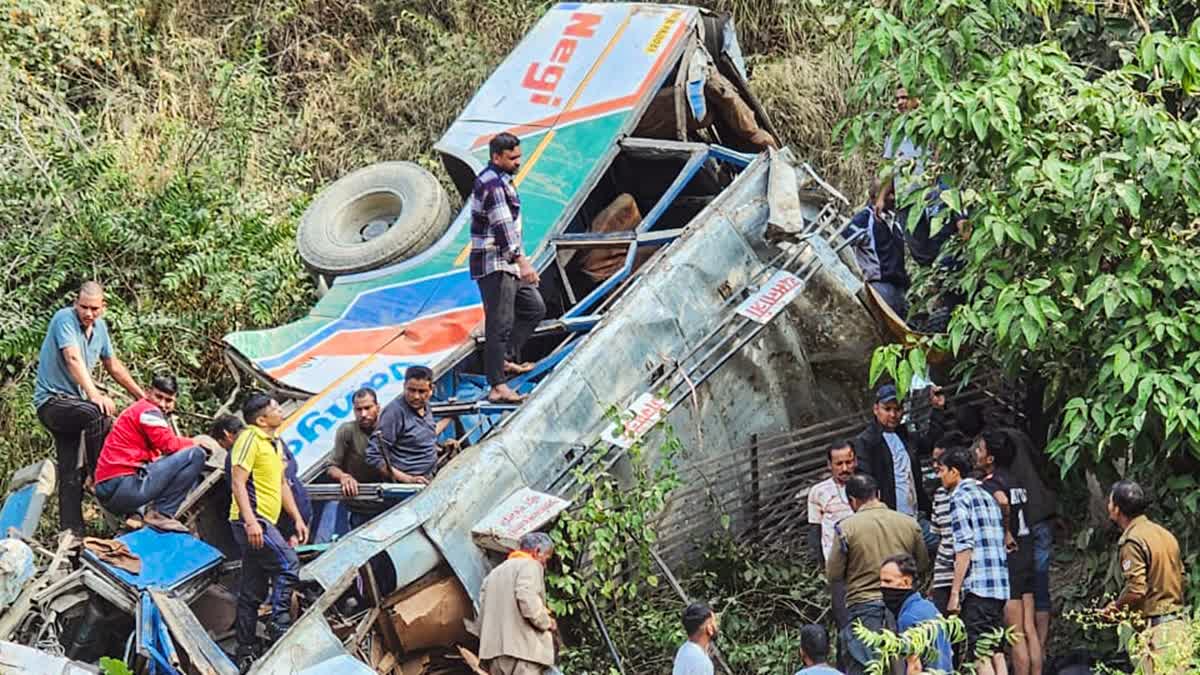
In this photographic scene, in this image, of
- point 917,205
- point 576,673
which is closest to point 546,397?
point 576,673

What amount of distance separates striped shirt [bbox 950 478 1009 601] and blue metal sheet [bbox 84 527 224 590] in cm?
371

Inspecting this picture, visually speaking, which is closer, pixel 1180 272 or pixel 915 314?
pixel 1180 272

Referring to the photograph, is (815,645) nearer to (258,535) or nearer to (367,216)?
(258,535)

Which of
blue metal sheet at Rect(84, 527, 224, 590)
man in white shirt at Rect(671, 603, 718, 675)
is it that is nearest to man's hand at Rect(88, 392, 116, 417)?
blue metal sheet at Rect(84, 527, 224, 590)

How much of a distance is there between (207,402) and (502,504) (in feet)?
12.9

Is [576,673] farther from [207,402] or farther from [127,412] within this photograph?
[207,402]

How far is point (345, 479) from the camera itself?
9836mm

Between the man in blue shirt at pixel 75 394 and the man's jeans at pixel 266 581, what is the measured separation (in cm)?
139

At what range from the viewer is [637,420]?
9.89 metres

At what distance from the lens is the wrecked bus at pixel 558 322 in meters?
9.05

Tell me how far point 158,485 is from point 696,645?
3135mm

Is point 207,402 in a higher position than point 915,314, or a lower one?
lower

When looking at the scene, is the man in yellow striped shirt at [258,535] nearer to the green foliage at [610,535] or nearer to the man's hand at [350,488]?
the man's hand at [350,488]

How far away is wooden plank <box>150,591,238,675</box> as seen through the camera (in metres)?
8.65
